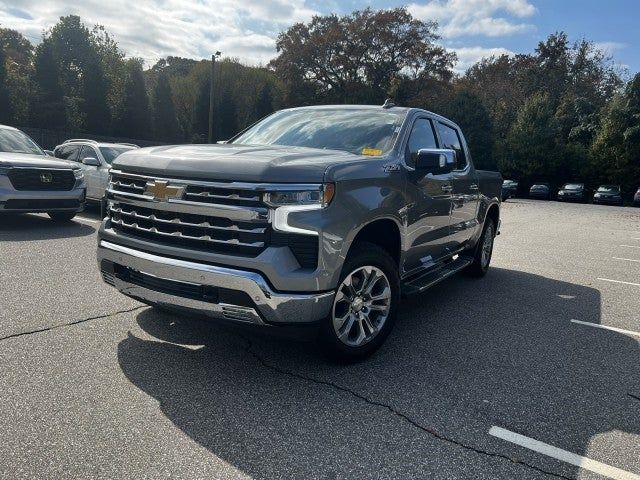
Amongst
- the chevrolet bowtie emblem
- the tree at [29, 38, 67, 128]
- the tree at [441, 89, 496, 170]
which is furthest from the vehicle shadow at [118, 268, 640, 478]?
the tree at [29, 38, 67, 128]

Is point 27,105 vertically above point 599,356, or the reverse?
point 27,105

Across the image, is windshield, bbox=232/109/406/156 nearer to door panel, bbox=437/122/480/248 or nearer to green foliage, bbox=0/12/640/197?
door panel, bbox=437/122/480/248

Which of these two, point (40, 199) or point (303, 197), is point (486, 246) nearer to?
point (303, 197)


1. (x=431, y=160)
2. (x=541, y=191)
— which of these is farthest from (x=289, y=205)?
(x=541, y=191)

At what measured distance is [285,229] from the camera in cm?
314

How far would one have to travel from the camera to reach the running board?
14.4ft

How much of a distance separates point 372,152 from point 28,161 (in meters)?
6.90

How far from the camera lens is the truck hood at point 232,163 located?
125 inches

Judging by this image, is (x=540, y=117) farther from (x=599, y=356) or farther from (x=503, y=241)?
(x=599, y=356)

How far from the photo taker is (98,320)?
439cm

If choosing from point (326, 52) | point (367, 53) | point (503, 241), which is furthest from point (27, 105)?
point (503, 241)

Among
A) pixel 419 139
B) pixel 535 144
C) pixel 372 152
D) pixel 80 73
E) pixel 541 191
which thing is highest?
pixel 80 73

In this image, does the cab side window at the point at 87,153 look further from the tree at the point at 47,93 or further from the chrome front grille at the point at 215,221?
the tree at the point at 47,93

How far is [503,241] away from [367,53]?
1612 inches
